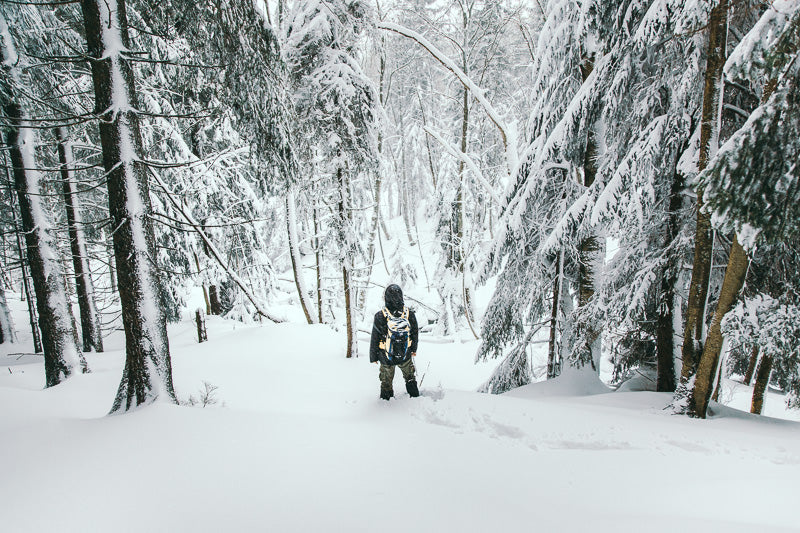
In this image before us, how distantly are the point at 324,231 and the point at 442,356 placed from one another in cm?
645

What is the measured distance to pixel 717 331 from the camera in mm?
3984

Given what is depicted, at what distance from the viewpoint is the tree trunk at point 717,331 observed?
12.7 feet

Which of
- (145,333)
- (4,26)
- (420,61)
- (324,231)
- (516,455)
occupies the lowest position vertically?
(516,455)

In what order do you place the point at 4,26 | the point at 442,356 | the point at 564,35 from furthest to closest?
the point at 442,356, the point at 4,26, the point at 564,35

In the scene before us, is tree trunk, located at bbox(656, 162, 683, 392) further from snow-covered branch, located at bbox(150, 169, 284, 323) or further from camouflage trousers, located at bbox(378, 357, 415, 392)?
snow-covered branch, located at bbox(150, 169, 284, 323)

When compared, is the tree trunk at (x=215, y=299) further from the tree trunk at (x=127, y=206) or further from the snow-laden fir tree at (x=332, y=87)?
the tree trunk at (x=127, y=206)

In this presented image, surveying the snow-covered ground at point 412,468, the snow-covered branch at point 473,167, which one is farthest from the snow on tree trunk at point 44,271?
the snow-covered branch at point 473,167

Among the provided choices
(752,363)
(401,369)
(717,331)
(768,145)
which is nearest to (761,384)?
(752,363)

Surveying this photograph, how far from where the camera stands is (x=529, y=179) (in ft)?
20.5

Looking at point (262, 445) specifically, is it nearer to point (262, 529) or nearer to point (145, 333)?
point (262, 529)

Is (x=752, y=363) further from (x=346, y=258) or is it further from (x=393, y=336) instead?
(x=346, y=258)

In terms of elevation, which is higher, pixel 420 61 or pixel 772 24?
pixel 420 61

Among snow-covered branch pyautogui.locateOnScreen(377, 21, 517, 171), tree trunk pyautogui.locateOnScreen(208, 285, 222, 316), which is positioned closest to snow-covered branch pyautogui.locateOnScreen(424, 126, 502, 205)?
snow-covered branch pyautogui.locateOnScreen(377, 21, 517, 171)

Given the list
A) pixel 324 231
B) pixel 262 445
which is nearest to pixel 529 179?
pixel 262 445
